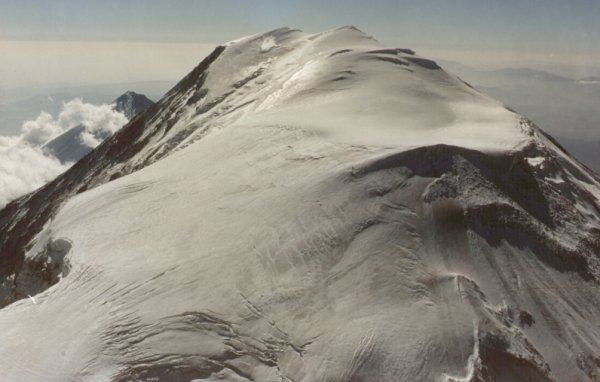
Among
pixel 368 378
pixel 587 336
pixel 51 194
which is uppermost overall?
pixel 368 378

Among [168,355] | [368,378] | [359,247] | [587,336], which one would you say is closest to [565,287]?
[587,336]

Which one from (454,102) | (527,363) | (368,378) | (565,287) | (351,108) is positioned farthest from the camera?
(454,102)

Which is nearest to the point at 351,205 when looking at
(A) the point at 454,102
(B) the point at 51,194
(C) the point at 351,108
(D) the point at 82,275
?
(D) the point at 82,275

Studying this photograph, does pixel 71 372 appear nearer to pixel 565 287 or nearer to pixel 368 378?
pixel 368 378

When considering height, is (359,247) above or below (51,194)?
above

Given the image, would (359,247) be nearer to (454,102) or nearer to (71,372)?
(71,372)

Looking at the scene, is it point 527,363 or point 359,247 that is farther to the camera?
point 359,247

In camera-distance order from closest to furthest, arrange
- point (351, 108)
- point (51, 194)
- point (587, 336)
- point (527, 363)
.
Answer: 1. point (527, 363)
2. point (587, 336)
3. point (351, 108)
4. point (51, 194)
